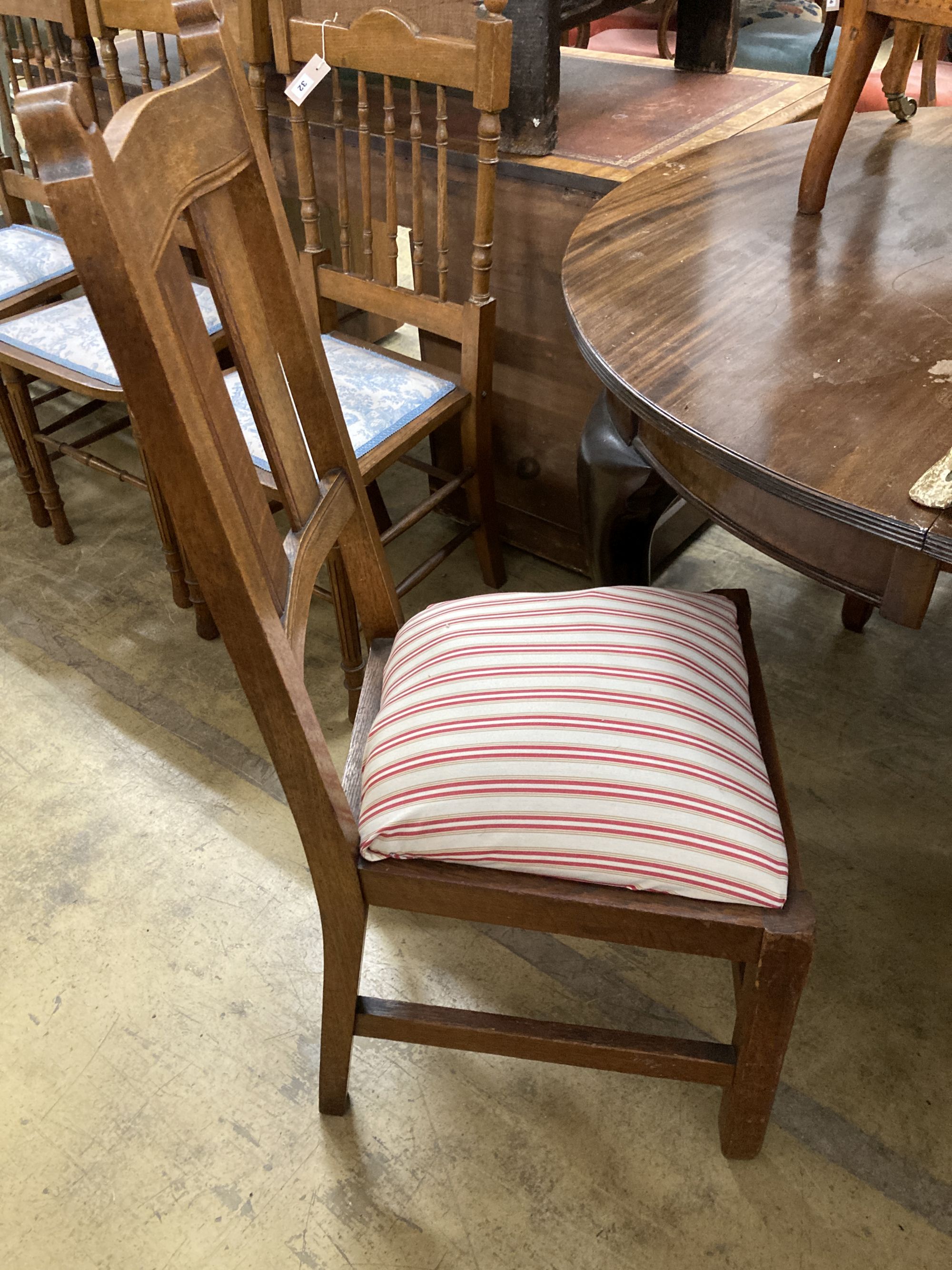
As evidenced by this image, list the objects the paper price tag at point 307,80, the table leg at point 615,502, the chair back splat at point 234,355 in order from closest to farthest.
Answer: the chair back splat at point 234,355 → the table leg at point 615,502 → the paper price tag at point 307,80

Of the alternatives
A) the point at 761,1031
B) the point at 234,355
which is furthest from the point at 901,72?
the point at 761,1031

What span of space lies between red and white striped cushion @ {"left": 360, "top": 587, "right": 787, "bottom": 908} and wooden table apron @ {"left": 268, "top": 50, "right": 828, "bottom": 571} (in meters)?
0.84

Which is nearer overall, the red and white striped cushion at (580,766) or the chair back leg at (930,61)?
the red and white striped cushion at (580,766)

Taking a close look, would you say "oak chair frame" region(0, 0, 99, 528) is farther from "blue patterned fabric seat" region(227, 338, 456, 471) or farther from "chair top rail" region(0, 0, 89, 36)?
"blue patterned fabric seat" region(227, 338, 456, 471)

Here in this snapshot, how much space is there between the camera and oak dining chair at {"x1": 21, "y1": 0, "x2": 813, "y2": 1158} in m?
0.80

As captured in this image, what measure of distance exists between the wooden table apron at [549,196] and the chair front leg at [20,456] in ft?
2.60

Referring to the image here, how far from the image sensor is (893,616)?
0.86m

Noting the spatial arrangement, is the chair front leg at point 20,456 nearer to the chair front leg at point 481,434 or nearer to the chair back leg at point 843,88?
the chair front leg at point 481,434

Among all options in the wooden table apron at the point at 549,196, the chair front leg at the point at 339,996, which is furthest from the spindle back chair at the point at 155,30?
the chair front leg at the point at 339,996

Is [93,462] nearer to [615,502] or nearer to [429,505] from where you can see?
[429,505]

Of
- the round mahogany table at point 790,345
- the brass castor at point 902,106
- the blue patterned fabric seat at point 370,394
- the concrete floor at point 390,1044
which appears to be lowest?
→ the concrete floor at point 390,1044

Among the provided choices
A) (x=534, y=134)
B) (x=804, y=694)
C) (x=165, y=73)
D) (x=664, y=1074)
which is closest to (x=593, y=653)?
(x=664, y=1074)

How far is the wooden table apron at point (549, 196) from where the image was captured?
1.73 metres

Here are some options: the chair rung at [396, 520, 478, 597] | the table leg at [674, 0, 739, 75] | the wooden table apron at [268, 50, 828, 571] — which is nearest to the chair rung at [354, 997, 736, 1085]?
the chair rung at [396, 520, 478, 597]
